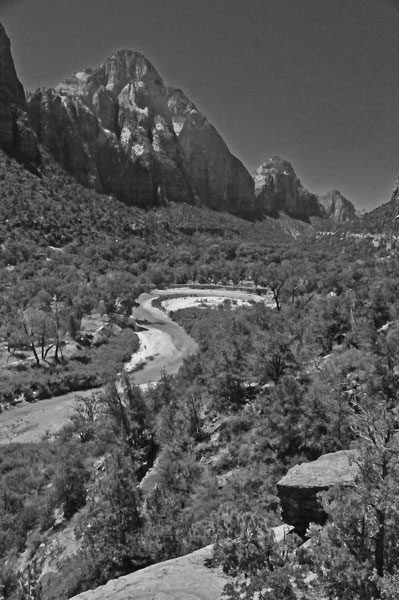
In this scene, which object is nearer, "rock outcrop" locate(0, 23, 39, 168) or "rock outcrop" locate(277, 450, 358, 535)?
"rock outcrop" locate(277, 450, 358, 535)

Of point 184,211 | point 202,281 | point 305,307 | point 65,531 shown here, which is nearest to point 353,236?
point 202,281

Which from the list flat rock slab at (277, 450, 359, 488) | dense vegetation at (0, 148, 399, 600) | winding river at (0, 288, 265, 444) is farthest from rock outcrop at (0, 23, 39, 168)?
flat rock slab at (277, 450, 359, 488)

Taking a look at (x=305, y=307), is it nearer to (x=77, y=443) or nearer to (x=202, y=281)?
(x=77, y=443)

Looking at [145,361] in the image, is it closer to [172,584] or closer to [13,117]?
[172,584]

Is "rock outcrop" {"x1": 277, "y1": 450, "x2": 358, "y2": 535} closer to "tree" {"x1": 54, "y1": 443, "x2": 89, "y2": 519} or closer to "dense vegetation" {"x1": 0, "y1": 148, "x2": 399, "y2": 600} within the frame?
"dense vegetation" {"x1": 0, "y1": 148, "x2": 399, "y2": 600}

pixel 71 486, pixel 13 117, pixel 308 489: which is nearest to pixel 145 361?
pixel 71 486

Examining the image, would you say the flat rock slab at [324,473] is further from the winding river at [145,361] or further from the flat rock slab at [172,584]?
the winding river at [145,361]

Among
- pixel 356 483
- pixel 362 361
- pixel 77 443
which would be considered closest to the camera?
pixel 356 483
